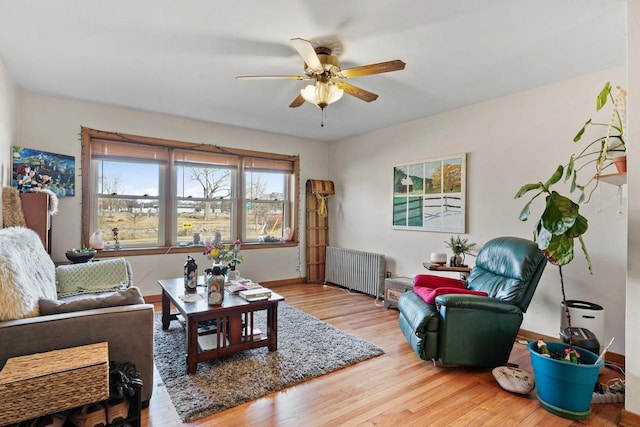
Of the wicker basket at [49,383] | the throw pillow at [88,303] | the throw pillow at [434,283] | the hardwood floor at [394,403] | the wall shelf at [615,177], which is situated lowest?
the hardwood floor at [394,403]

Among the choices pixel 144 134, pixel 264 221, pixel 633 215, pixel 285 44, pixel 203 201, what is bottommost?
pixel 264 221

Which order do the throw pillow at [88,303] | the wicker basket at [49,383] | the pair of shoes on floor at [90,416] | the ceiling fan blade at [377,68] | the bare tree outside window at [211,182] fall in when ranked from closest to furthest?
the wicker basket at [49,383] < the pair of shoes on floor at [90,416] < the throw pillow at [88,303] < the ceiling fan blade at [377,68] < the bare tree outside window at [211,182]

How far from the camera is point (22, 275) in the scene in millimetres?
1901

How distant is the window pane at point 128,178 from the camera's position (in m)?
4.07

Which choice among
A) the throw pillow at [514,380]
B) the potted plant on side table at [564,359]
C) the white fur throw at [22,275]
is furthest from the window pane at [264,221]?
the potted plant on side table at [564,359]

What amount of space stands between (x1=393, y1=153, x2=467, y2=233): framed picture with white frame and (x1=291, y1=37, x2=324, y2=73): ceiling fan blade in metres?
2.23

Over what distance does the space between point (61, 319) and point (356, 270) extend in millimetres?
3784

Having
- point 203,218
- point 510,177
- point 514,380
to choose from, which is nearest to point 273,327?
point 514,380

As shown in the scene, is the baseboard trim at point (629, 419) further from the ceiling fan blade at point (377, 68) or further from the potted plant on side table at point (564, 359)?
the ceiling fan blade at point (377, 68)

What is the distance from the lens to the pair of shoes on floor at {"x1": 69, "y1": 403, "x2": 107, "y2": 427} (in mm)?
1508

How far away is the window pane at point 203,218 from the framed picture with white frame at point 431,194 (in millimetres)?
2534

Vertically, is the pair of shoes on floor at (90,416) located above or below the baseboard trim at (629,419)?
above

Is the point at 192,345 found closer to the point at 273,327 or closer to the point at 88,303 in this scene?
the point at 273,327

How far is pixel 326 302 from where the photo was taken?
4.39 metres
